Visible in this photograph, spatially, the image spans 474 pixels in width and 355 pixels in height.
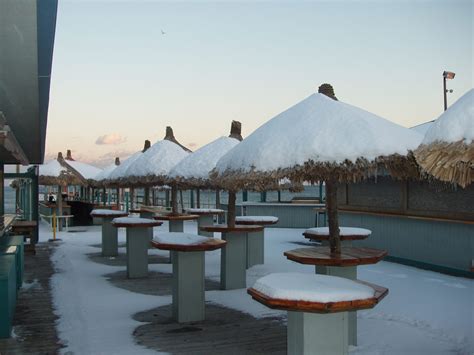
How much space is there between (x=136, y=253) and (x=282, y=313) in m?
3.97

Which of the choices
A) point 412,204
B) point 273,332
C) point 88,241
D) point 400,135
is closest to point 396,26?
point 412,204

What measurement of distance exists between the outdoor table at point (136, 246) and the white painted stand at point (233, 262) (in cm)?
185

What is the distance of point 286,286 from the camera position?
411cm

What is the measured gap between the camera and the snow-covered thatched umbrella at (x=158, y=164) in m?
13.5

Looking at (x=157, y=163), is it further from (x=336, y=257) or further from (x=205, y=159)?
(x=336, y=257)

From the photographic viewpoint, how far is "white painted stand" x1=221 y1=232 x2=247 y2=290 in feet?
28.7

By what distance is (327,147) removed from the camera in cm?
532

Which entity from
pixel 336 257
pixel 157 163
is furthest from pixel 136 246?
pixel 336 257

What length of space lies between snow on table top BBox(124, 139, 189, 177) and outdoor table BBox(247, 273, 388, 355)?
953 cm

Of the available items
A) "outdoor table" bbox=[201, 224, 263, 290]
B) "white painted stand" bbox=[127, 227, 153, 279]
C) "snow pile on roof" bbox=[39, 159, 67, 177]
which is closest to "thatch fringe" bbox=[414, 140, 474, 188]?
"outdoor table" bbox=[201, 224, 263, 290]

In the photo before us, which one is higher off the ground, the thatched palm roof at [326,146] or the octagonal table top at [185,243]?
the thatched palm roof at [326,146]

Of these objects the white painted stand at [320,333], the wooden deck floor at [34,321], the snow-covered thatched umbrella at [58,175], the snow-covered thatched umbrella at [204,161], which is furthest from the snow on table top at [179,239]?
the snow-covered thatched umbrella at [58,175]

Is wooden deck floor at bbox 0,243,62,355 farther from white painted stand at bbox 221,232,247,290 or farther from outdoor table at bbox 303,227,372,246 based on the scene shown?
outdoor table at bbox 303,227,372,246

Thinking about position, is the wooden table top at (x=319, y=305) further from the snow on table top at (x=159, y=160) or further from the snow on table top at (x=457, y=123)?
the snow on table top at (x=159, y=160)
